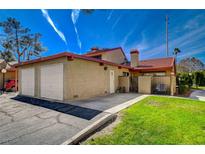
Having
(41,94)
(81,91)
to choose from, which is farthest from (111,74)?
(41,94)

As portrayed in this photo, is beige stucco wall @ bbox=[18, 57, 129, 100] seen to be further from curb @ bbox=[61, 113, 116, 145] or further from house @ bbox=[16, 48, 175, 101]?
curb @ bbox=[61, 113, 116, 145]

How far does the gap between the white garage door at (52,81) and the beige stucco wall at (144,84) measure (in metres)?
7.08

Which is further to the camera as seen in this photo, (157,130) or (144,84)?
(144,84)

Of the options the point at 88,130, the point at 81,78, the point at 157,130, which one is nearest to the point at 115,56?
the point at 81,78

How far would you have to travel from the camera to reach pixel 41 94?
349 inches

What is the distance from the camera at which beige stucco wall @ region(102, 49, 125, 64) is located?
15.4 metres

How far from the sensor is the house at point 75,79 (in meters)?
7.37

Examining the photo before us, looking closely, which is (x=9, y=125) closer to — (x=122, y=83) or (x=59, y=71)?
(x=59, y=71)

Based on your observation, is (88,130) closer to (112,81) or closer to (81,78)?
(81,78)

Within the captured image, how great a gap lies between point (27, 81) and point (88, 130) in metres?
8.74

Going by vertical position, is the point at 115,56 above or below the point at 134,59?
above

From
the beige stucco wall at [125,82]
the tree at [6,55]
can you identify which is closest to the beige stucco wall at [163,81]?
the beige stucco wall at [125,82]

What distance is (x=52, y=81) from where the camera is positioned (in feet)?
26.2
